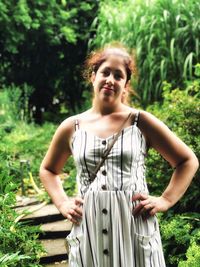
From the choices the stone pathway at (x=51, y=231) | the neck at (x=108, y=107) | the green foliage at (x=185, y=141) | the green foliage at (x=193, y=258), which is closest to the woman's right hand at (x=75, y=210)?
the neck at (x=108, y=107)

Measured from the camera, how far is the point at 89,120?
6.05 ft

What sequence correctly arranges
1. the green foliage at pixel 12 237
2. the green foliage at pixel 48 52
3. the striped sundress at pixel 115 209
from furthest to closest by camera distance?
the green foliage at pixel 48 52 → the green foliage at pixel 12 237 → the striped sundress at pixel 115 209

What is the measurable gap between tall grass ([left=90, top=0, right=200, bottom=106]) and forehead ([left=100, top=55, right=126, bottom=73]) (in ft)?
15.2

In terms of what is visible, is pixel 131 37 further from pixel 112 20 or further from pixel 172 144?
pixel 172 144

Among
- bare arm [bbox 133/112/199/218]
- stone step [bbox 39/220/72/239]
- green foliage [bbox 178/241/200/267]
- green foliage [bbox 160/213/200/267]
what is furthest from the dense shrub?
bare arm [bbox 133/112/199/218]

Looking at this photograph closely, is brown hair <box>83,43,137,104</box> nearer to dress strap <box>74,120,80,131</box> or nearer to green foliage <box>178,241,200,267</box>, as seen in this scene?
dress strap <box>74,120,80,131</box>

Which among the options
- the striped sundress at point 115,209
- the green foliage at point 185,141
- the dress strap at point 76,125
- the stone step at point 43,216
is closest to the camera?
the striped sundress at point 115,209

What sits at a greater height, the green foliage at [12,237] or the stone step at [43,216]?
the green foliage at [12,237]

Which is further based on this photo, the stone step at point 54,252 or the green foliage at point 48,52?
the green foliage at point 48,52

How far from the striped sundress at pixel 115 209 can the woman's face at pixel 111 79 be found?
0.45ft

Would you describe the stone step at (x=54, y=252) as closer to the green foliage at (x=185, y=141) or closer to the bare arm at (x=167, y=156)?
the green foliage at (x=185, y=141)

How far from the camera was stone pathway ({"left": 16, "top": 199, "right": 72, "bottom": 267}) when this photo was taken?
3916mm

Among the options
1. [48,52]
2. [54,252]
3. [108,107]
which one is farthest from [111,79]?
[48,52]

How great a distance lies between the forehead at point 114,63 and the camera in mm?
1818
